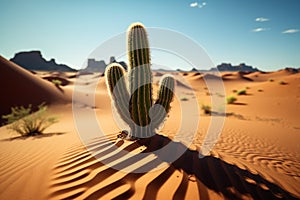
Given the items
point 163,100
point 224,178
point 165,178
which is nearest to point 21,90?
point 163,100

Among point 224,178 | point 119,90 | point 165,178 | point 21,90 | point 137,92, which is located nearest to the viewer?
point 165,178

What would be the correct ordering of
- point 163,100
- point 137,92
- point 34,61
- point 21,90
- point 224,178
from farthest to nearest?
1. point 34,61
2. point 21,90
3. point 163,100
4. point 137,92
5. point 224,178

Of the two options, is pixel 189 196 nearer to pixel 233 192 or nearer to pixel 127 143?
pixel 233 192

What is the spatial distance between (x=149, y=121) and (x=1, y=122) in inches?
418

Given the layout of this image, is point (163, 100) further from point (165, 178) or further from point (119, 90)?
point (165, 178)

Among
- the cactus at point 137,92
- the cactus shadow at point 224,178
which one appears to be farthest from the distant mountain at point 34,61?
the cactus shadow at point 224,178

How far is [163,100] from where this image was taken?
189 inches

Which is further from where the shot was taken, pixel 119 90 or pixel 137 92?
pixel 119 90

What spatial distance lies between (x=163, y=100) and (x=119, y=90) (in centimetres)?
114

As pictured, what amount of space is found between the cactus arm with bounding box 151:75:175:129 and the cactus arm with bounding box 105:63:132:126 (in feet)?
2.12

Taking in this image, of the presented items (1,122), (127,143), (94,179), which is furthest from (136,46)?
(1,122)

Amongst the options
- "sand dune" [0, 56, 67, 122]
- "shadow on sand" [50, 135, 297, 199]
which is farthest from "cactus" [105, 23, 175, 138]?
"sand dune" [0, 56, 67, 122]

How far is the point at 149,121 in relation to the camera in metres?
4.53

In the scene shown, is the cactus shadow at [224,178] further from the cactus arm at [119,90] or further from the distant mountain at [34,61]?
the distant mountain at [34,61]
